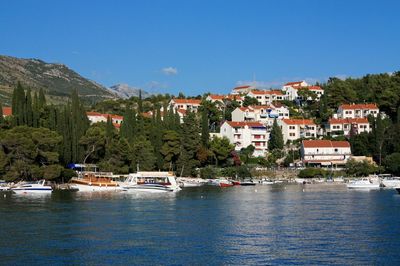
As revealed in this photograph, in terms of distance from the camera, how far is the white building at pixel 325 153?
347 ft

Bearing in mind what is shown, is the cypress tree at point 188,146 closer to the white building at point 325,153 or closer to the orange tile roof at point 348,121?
the white building at point 325,153

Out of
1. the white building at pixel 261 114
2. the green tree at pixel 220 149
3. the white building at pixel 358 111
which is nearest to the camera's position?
the green tree at pixel 220 149

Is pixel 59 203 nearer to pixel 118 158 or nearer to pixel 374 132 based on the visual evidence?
pixel 118 158

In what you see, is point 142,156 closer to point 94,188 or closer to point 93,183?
point 93,183

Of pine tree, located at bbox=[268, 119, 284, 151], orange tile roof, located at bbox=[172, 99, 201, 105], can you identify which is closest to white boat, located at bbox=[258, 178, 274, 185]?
pine tree, located at bbox=[268, 119, 284, 151]

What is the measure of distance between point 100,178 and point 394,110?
5823 cm

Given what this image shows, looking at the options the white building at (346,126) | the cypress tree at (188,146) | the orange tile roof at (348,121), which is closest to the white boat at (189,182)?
the cypress tree at (188,146)

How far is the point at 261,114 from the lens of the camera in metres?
124

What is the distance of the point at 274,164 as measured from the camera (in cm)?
10644

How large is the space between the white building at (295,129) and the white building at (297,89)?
1617cm

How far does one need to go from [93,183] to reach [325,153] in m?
44.3

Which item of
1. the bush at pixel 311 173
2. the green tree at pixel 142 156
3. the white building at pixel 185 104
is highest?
the white building at pixel 185 104

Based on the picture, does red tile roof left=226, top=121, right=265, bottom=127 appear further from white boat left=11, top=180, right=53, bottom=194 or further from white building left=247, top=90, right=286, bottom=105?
white boat left=11, top=180, right=53, bottom=194

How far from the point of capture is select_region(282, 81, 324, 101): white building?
440 ft
